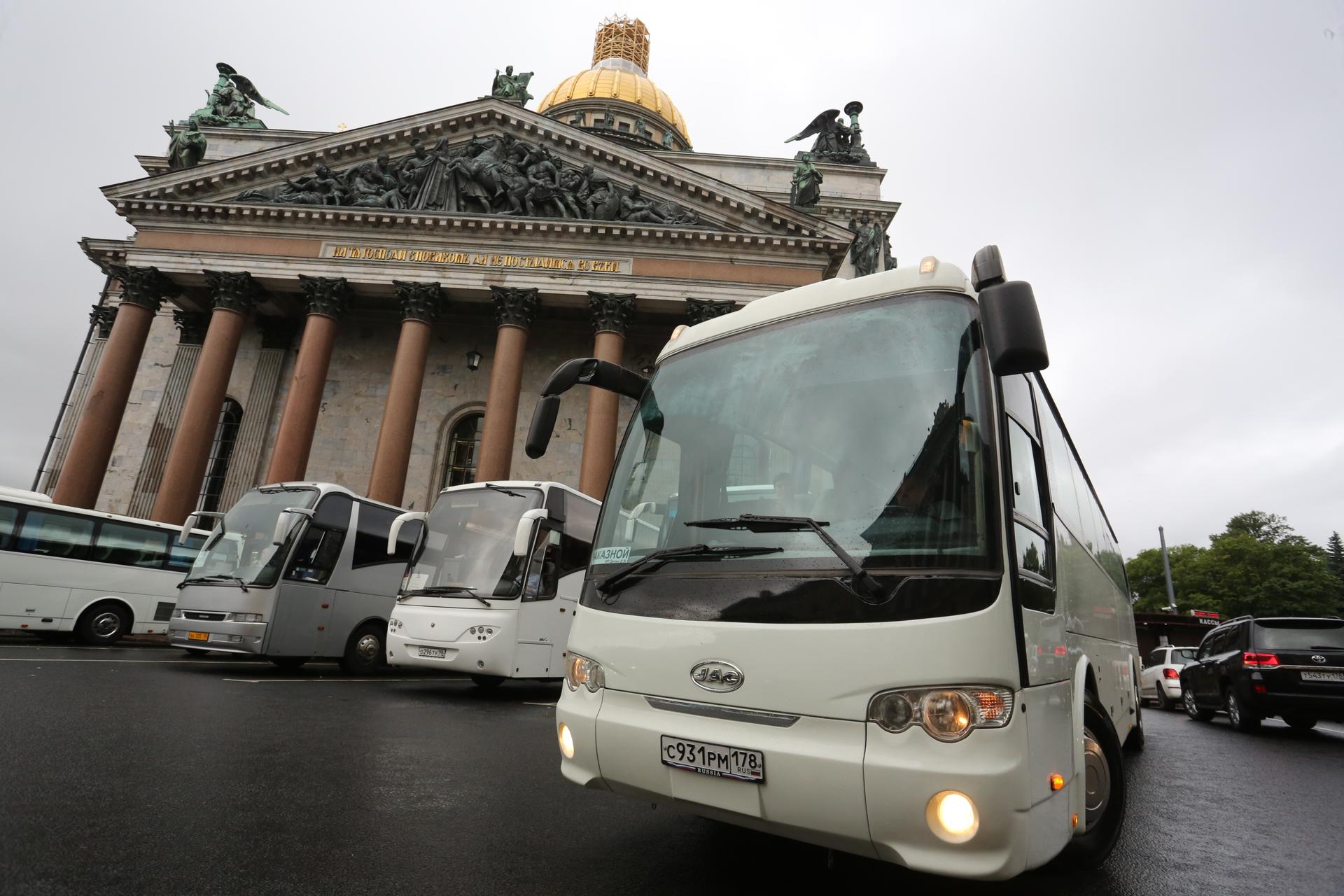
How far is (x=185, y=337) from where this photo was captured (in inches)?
896

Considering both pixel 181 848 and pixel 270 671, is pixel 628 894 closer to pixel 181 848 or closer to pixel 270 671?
pixel 181 848

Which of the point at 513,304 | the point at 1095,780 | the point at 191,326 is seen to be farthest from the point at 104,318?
the point at 1095,780

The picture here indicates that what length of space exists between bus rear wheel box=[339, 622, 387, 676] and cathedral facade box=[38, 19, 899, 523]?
717 cm

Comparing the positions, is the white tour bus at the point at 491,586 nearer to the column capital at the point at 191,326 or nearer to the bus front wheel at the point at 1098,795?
the bus front wheel at the point at 1098,795

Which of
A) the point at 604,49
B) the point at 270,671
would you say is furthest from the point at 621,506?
the point at 604,49

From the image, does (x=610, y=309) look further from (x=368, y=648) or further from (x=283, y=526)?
(x=283, y=526)

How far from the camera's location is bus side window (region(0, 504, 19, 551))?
452 inches

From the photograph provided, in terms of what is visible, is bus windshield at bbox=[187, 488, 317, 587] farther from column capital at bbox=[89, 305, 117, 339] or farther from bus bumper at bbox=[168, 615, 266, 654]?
column capital at bbox=[89, 305, 117, 339]

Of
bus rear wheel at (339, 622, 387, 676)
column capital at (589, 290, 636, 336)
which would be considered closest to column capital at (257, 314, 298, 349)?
column capital at (589, 290, 636, 336)

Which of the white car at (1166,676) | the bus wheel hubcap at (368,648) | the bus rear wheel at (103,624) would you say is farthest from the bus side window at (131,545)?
the white car at (1166,676)

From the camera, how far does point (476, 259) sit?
68.7 feet

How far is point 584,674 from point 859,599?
134 centimetres

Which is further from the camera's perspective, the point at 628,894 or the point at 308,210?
the point at 308,210

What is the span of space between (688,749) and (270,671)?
401 inches
